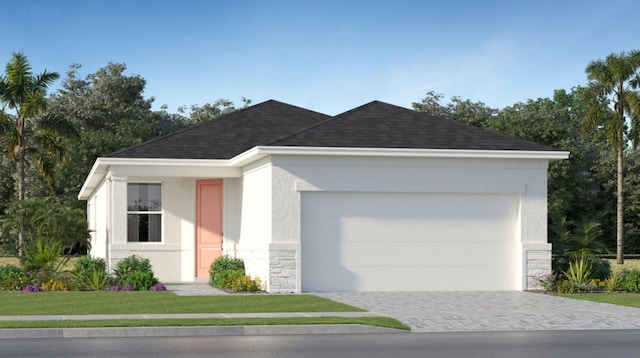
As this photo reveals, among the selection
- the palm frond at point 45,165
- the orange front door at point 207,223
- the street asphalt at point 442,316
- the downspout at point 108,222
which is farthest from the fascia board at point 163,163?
the palm frond at point 45,165

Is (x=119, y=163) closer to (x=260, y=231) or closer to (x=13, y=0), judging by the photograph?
(x=260, y=231)

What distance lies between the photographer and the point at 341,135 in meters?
23.2

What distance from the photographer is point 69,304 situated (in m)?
18.8

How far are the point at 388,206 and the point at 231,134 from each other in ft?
20.8

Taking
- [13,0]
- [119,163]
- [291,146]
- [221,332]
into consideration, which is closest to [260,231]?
[291,146]

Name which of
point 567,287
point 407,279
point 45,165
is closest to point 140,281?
point 407,279

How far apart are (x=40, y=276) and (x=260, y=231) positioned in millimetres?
5389

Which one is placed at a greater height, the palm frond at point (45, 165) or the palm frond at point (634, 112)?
the palm frond at point (634, 112)

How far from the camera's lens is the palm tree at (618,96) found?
150 ft

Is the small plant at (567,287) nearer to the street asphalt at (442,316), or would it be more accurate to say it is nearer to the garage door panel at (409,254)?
the street asphalt at (442,316)

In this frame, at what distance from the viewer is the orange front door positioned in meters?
27.1

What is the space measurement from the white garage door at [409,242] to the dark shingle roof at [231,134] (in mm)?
4606

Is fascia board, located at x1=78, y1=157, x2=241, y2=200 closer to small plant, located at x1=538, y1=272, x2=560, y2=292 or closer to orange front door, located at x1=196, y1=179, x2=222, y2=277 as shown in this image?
orange front door, located at x1=196, y1=179, x2=222, y2=277

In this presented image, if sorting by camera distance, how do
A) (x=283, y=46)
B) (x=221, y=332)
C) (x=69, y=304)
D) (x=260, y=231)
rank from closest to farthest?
(x=221, y=332) → (x=69, y=304) → (x=260, y=231) → (x=283, y=46)
